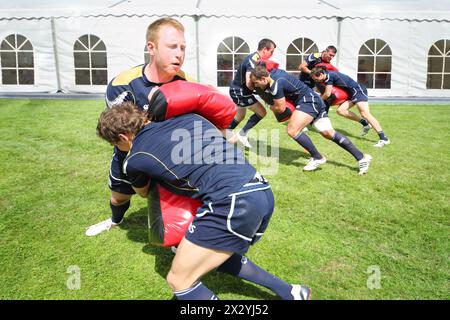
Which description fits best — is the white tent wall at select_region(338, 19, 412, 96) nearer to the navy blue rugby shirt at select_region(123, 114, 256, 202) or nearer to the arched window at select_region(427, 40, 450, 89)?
the arched window at select_region(427, 40, 450, 89)

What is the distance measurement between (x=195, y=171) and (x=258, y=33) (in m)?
11.9

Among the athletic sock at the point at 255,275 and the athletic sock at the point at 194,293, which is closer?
the athletic sock at the point at 194,293

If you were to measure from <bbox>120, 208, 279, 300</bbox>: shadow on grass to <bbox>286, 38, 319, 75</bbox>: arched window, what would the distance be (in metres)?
11.0

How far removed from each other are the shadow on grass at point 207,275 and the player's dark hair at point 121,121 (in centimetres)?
120

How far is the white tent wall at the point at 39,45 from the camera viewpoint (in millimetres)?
13547

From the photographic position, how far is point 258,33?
13.3 metres

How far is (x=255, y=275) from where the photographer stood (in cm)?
261

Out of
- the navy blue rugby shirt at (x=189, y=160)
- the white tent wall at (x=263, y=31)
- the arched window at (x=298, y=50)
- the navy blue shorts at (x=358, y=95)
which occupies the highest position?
the white tent wall at (x=263, y=31)

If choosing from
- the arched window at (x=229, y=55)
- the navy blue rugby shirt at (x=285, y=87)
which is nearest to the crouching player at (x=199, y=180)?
the navy blue rugby shirt at (x=285, y=87)

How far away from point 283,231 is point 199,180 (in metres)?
1.71

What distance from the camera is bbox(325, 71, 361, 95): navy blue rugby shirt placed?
6.64m

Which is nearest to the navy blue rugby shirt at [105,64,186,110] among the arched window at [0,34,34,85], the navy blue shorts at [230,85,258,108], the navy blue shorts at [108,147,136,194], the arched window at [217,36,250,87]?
the navy blue shorts at [108,147,136,194]

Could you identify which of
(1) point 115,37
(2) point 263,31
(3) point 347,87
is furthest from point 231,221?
A: (1) point 115,37

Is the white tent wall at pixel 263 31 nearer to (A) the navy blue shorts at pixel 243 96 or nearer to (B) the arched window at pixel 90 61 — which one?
(B) the arched window at pixel 90 61
